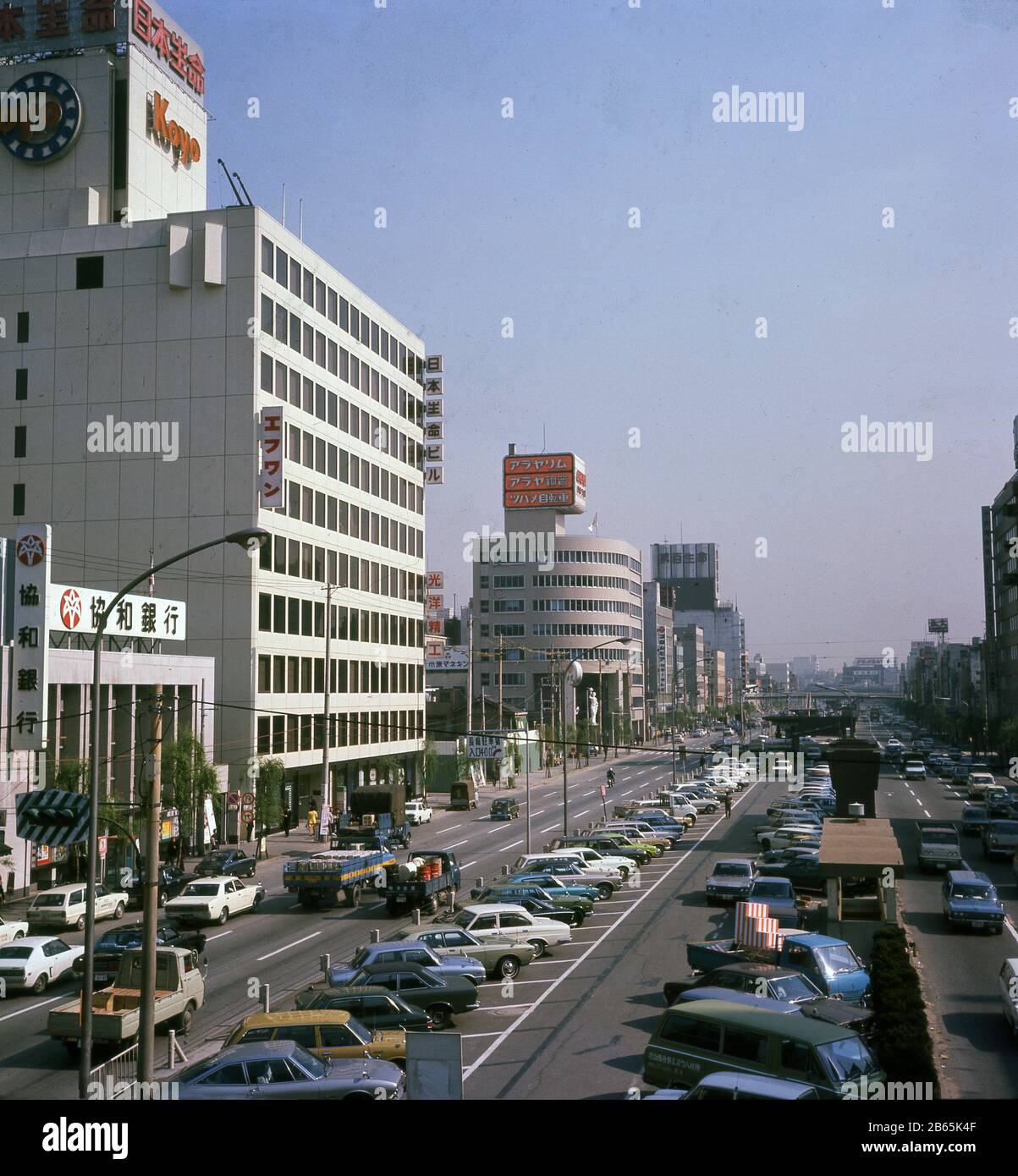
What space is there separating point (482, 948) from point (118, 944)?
916 centimetres

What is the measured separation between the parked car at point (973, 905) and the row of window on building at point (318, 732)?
88.0 feet

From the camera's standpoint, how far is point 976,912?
30.9 metres

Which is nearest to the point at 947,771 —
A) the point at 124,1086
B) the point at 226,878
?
the point at 226,878

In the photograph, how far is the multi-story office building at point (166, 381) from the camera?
60562 mm

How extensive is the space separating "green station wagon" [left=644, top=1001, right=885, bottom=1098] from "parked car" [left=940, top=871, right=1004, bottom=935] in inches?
674

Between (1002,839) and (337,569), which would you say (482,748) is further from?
(1002,839)

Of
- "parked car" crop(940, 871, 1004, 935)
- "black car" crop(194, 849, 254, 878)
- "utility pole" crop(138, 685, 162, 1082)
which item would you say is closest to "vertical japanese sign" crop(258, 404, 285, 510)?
"black car" crop(194, 849, 254, 878)

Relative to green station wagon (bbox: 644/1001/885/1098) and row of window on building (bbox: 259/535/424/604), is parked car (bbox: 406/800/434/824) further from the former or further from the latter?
green station wagon (bbox: 644/1001/885/1098)

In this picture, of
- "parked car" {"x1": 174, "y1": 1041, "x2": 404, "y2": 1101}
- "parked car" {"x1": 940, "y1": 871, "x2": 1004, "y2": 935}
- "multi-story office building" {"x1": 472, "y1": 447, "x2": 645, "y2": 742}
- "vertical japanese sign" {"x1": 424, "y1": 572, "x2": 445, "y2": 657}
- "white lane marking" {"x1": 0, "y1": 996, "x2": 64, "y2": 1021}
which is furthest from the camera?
"multi-story office building" {"x1": 472, "y1": 447, "x2": 645, "y2": 742}

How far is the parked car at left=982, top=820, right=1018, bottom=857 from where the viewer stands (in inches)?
1799

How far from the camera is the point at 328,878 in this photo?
37531 millimetres

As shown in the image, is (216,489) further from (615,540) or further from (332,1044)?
(615,540)

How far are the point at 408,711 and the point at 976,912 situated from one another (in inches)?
2316

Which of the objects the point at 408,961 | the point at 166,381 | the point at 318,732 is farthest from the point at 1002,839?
the point at 166,381
